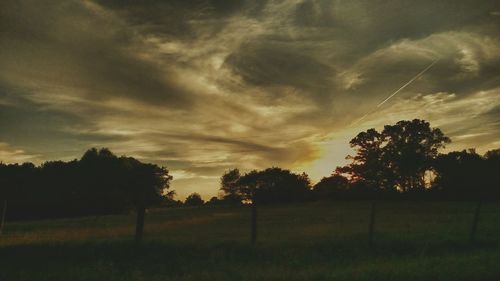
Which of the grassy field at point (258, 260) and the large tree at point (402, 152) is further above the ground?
the large tree at point (402, 152)

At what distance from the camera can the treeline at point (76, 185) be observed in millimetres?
62156

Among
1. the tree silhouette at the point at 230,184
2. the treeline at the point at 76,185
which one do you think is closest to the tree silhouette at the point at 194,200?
the tree silhouette at the point at 230,184

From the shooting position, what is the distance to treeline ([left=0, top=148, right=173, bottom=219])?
62156 millimetres

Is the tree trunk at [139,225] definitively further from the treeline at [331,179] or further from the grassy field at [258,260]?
the treeline at [331,179]

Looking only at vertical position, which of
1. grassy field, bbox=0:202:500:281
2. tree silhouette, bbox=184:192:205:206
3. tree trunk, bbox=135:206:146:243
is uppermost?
tree silhouette, bbox=184:192:205:206

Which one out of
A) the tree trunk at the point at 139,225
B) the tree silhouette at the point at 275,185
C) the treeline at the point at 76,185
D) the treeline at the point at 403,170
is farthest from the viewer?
the tree silhouette at the point at 275,185

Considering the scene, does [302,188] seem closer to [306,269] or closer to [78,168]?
[78,168]

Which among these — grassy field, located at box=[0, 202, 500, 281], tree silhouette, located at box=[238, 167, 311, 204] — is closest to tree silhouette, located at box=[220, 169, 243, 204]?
Result: tree silhouette, located at box=[238, 167, 311, 204]

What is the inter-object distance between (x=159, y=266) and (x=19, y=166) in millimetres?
74528

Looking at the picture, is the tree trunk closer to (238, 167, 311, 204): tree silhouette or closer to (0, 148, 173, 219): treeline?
(0, 148, 173, 219): treeline

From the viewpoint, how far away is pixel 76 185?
7894 centimetres

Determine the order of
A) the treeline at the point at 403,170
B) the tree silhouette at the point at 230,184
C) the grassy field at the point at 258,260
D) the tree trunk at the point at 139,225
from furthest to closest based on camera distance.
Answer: the tree silhouette at the point at 230,184, the treeline at the point at 403,170, the tree trunk at the point at 139,225, the grassy field at the point at 258,260

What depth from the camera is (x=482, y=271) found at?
39.0ft

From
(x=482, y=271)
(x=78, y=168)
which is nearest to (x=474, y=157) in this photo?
(x=78, y=168)
